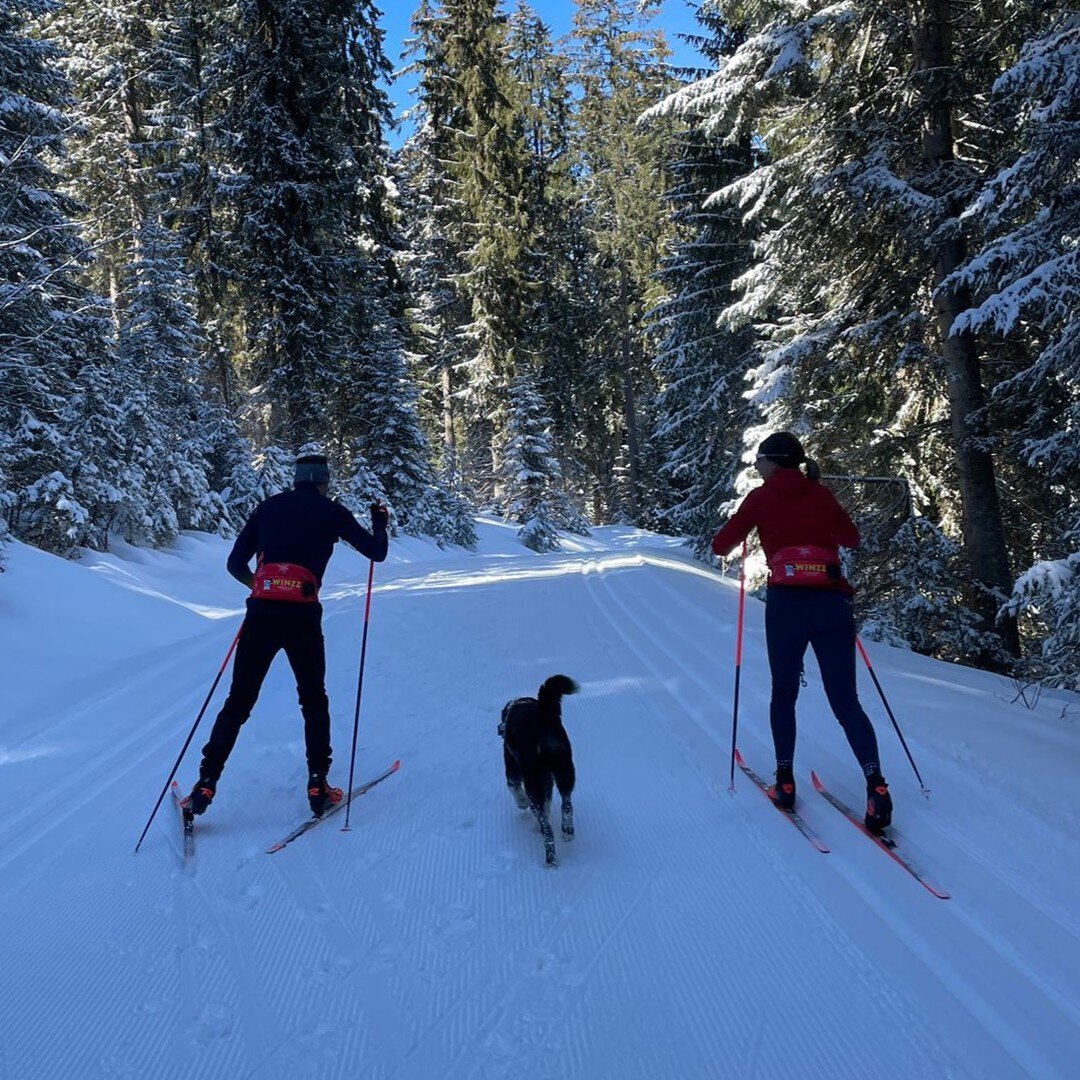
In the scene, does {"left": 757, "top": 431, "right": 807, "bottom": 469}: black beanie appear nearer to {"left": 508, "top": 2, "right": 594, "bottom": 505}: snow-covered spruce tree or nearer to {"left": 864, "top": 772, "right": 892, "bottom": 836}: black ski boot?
{"left": 864, "top": 772, "right": 892, "bottom": 836}: black ski boot

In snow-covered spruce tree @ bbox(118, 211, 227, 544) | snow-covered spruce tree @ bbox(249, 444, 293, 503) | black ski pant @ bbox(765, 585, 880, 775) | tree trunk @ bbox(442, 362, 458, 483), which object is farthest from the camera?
tree trunk @ bbox(442, 362, 458, 483)

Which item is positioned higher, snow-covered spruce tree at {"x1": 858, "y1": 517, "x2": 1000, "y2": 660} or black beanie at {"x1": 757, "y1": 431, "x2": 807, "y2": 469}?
black beanie at {"x1": 757, "y1": 431, "x2": 807, "y2": 469}

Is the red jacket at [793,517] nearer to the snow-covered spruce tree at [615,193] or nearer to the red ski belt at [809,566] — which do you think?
the red ski belt at [809,566]

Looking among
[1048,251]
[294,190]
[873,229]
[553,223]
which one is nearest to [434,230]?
[553,223]

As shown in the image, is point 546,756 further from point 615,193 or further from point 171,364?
point 615,193

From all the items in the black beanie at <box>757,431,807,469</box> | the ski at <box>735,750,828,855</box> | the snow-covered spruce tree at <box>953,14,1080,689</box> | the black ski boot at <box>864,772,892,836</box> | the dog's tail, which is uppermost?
the snow-covered spruce tree at <box>953,14,1080,689</box>

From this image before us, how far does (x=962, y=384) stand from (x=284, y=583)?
8.46 metres

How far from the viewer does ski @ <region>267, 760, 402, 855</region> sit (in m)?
4.06

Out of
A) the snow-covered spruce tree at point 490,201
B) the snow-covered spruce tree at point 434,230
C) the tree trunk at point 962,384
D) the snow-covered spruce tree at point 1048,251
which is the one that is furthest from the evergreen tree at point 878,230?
the snow-covered spruce tree at point 490,201

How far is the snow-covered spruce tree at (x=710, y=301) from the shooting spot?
52.9 ft

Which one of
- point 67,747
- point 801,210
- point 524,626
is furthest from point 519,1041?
point 801,210

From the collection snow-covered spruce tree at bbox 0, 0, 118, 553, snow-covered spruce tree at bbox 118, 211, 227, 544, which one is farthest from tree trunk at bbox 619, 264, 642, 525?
snow-covered spruce tree at bbox 0, 0, 118, 553

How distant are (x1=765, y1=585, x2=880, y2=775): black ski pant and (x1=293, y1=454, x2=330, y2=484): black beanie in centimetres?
284

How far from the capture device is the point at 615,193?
3466 centimetres
